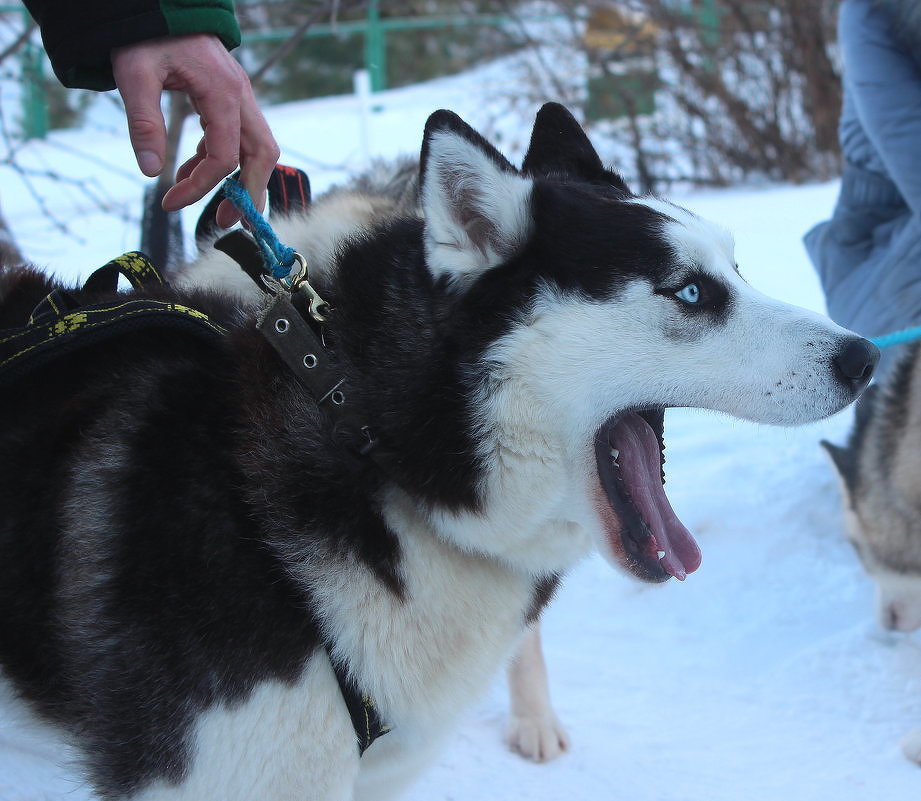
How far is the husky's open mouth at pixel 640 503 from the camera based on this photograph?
1598mm

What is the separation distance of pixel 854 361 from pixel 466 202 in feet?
2.30

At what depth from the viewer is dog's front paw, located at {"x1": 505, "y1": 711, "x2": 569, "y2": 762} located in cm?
240

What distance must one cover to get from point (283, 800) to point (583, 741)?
1.22 metres

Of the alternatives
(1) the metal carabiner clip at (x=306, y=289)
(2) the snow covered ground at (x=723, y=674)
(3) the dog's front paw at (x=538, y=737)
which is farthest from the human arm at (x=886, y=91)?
(1) the metal carabiner clip at (x=306, y=289)

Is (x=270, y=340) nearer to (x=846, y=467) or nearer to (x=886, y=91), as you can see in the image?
(x=846, y=467)

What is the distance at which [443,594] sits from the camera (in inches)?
61.1

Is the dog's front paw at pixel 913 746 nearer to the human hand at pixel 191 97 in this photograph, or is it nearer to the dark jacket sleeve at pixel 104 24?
the human hand at pixel 191 97

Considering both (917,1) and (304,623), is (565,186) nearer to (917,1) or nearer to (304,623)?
(304,623)

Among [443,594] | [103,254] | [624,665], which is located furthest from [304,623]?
[103,254]

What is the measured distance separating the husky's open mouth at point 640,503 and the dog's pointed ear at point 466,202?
35 centimetres

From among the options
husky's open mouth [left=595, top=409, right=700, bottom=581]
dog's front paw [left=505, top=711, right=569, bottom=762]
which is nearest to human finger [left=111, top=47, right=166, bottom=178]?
husky's open mouth [left=595, top=409, right=700, bottom=581]

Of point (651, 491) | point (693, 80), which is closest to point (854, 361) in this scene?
point (651, 491)

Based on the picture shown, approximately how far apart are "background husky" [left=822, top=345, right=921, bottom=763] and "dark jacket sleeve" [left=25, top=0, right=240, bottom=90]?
7.56 ft

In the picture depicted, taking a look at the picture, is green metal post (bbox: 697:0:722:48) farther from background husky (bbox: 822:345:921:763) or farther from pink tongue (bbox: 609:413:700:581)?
pink tongue (bbox: 609:413:700:581)
